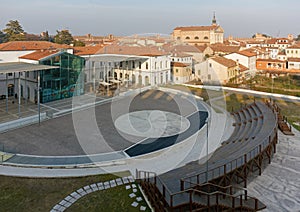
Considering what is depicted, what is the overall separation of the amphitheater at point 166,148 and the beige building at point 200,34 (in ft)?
229

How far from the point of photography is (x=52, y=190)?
473 inches

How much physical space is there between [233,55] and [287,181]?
40.4m

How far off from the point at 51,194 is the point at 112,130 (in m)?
8.18

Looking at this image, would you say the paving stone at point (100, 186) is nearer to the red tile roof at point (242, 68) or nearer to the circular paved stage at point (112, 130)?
the circular paved stage at point (112, 130)

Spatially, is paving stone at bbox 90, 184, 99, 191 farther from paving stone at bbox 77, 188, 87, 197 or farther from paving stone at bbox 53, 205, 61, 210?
paving stone at bbox 53, 205, 61, 210

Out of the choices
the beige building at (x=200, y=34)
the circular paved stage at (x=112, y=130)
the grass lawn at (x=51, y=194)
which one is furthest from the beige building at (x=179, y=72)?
the beige building at (x=200, y=34)

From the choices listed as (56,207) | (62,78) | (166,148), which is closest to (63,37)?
(62,78)

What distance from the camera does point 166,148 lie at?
53.3 feet

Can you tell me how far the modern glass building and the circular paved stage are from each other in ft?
13.6

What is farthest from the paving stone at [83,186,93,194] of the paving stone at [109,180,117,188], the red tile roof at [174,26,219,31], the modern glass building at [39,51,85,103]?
the red tile roof at [174,26,219,31]

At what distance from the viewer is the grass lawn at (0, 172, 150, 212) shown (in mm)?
10852

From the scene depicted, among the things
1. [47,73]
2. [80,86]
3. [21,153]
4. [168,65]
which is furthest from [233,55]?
[21,153]

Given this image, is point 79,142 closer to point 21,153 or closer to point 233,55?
point 21,153

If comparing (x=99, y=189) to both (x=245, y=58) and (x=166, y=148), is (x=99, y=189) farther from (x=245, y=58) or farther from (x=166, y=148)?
(x=245, y=58)
